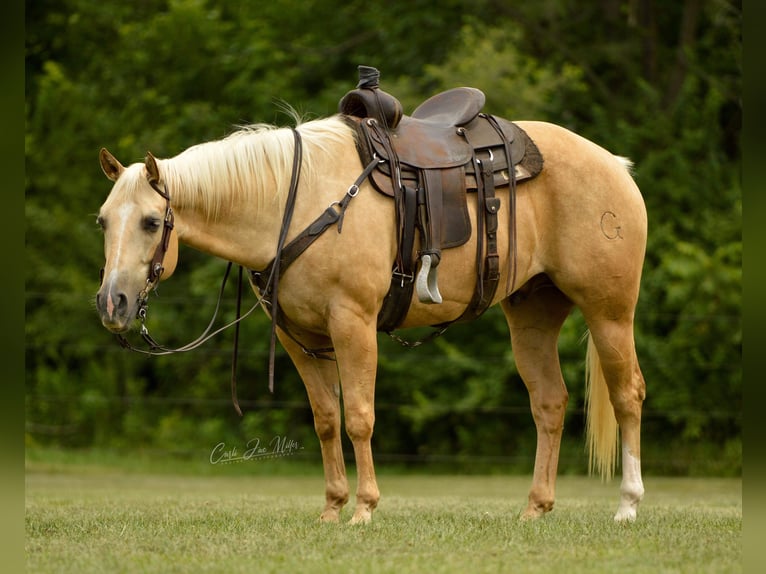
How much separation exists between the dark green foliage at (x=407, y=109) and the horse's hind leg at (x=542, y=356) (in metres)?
6.55

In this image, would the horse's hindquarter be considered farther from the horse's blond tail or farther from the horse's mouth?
the horse's mouth

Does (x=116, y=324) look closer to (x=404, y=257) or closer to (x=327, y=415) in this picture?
(x=327, y=415)

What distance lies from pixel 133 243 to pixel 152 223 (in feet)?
0.45

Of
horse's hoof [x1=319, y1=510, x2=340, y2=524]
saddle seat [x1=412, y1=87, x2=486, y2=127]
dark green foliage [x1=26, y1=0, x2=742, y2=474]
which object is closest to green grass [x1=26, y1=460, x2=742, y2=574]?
horse's hoof [x1=319, y1=510, x2=340, y2=524]

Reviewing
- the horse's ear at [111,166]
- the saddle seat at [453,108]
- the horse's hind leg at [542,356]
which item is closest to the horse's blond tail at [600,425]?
the horse's hind leg at [542,356]

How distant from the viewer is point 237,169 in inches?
219

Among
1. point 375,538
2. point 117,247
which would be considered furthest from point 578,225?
point 117,247

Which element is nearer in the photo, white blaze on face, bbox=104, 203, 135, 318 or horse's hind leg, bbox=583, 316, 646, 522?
white blaze on face, bbox=104, 203, 135, 318

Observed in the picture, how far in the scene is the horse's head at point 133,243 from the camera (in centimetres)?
505

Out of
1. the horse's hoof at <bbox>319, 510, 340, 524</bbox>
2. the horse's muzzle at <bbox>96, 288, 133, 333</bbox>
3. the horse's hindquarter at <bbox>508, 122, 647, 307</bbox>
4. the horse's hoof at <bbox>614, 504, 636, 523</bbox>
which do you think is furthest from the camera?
the horse's hindquarter at <bbox>508, 122, 647, 307</bbox>

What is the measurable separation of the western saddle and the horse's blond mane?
1.13ft

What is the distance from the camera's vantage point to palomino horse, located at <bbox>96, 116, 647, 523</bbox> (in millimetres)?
5336

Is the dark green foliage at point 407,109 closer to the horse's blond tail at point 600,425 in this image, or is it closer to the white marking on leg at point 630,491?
the horse's blond tail at point 600,425

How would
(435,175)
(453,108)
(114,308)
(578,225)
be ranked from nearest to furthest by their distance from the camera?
(114,308), (435,175), (578,225), (453,108)
